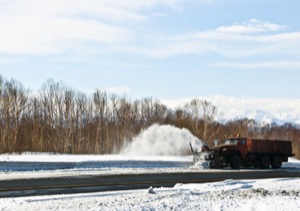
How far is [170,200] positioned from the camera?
13.6 m

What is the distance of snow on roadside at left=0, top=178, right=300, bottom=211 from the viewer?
41.2 ft

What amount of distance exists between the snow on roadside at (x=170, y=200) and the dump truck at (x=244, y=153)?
12941 mm

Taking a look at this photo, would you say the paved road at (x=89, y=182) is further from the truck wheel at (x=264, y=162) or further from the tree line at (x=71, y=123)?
the tree line at (x=71, y=123)

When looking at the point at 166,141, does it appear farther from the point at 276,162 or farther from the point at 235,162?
the point at 235,162

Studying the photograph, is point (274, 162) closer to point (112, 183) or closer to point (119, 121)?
point (112, 183)

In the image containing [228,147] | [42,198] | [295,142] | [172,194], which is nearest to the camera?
[42,198]

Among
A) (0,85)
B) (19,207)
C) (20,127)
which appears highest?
(0,85)

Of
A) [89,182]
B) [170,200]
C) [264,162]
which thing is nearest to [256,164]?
[264,162]

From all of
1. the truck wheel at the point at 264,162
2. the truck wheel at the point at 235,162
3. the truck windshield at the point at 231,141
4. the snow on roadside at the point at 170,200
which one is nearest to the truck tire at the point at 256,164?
the truck wheel at the point at 264,162

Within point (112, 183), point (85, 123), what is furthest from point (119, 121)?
point (112, 183)

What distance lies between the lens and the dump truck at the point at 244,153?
98.4 ft

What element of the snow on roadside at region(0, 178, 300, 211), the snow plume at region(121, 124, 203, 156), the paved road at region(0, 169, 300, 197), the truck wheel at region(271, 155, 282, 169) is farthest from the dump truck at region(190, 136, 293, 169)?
the snow on roadside at region(0, 178, 300, 211)

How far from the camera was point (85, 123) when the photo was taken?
83.6 m

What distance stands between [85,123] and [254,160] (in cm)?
5482
